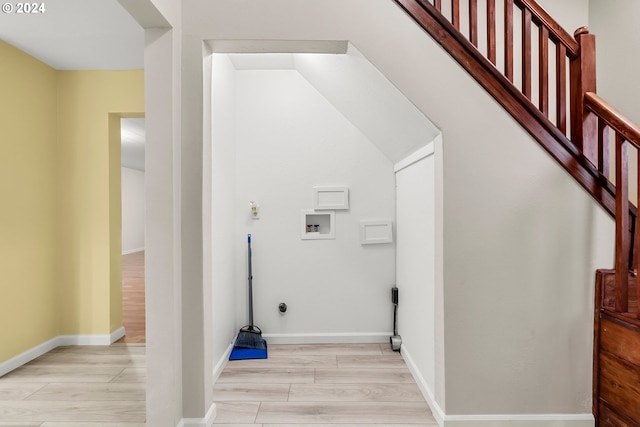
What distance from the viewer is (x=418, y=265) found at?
95.3 inches

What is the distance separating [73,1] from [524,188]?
266 cm

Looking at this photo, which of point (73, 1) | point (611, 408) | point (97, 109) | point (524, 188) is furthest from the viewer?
point (97, 109)

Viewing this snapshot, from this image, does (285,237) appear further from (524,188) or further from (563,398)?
(563,398)

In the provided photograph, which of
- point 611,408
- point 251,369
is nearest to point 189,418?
point 251,369

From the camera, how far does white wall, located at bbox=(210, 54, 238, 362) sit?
2.53 m

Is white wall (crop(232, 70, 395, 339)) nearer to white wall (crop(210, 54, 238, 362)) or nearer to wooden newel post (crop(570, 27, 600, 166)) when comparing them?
white wall (crop(210, 54, 238, 362))

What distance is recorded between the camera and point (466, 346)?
6.01 feet

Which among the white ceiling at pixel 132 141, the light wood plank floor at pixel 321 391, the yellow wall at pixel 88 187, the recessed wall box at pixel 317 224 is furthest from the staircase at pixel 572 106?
the white ceiling at pixel 132 141

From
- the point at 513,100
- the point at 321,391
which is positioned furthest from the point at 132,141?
the point at 513,100

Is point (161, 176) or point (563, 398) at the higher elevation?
point (161, 176)

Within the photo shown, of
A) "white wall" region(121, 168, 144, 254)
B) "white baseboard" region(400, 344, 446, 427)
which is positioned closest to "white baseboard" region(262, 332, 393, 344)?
"white baseboard" region(400, 344, 446, 427)

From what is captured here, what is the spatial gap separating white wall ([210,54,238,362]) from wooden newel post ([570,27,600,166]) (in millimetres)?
2143

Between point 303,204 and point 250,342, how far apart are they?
1.25 meters

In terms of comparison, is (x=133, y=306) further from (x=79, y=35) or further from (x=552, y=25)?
(x=552, y=25)
